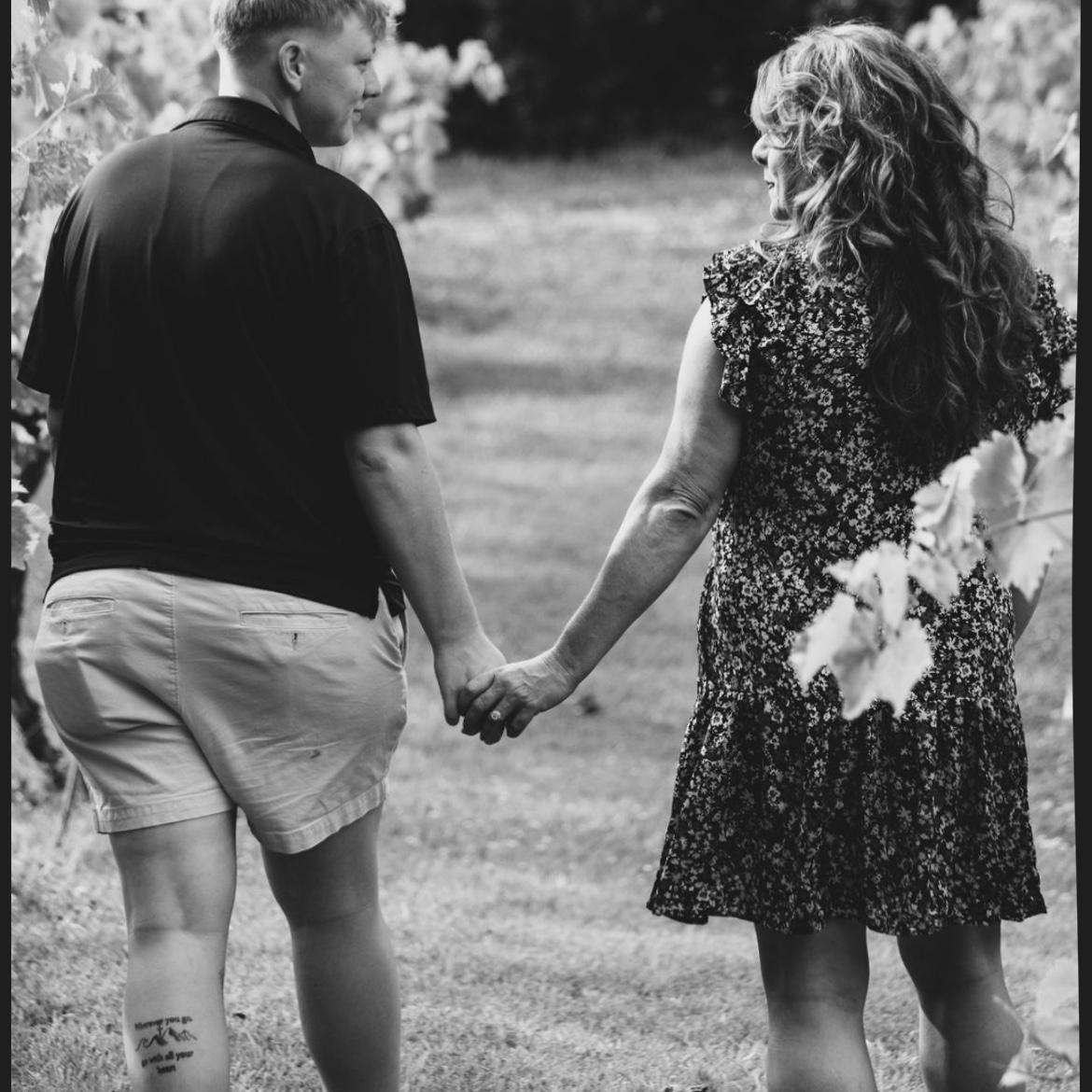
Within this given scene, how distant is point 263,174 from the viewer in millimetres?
2488

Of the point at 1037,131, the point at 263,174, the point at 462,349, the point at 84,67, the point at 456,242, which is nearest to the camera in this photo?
the point at 263,174

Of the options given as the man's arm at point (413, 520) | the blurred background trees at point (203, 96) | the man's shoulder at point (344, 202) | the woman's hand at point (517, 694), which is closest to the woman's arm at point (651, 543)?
the woman's hand at point (517, 694)

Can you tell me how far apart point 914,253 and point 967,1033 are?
1145 millimetres

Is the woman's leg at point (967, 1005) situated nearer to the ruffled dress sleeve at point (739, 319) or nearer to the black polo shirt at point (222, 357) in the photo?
the ruffled dress sleeve at point (739, 319)

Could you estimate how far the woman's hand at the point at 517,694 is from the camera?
290cm

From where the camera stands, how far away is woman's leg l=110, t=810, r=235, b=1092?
8.00 ft

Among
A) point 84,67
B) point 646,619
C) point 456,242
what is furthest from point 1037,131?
point 456,242

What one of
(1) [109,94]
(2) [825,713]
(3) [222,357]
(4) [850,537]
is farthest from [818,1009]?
(1) [109,94]

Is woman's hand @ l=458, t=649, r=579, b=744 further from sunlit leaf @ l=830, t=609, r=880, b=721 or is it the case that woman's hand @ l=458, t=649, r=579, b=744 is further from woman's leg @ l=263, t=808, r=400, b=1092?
sunlit leaf @ l=830, t=609, r=880, b=721

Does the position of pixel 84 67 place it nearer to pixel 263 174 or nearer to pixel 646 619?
pixel 263 174

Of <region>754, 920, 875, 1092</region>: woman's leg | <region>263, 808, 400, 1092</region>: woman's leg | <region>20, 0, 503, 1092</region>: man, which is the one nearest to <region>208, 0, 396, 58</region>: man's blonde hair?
<region>20, 0, 503, 1092</region>: man

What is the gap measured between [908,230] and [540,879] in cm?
289

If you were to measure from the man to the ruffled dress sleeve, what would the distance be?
44 centimetres

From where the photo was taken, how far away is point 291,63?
2584mm
